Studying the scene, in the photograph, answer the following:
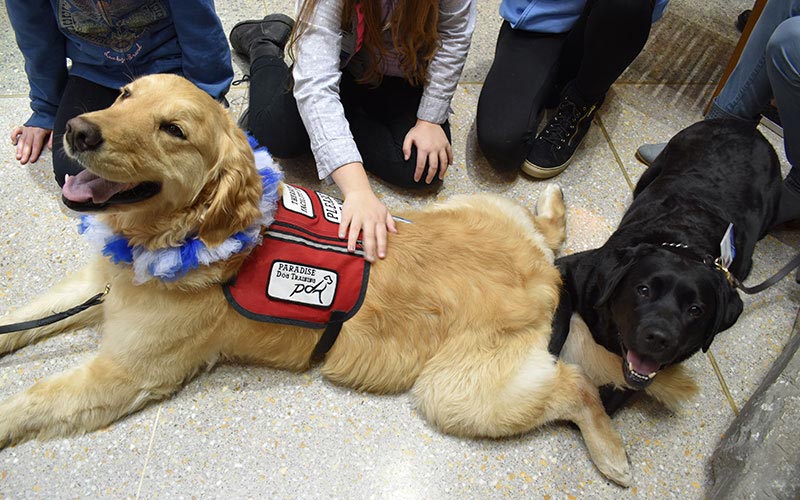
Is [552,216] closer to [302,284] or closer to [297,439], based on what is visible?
[302,284]

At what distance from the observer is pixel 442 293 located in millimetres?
1481

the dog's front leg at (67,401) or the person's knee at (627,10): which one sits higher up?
the person's knee at (627,10)

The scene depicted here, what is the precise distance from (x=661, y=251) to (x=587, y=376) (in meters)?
0.43

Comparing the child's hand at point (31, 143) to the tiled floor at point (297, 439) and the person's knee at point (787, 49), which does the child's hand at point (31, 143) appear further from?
the person's knee at point (787, 49)

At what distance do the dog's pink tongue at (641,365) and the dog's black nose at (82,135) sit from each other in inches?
56.4

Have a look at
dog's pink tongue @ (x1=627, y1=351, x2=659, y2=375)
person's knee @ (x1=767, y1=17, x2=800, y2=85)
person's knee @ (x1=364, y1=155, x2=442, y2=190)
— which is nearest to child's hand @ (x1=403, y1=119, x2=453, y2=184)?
person's knee @ (x1=364, y1=155, x2=442, y2=190)

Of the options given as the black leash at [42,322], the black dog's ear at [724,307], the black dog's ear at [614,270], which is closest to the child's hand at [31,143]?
the black leash at [42,322]

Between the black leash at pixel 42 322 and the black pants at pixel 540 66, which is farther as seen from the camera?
the black pants at pixel 540 66

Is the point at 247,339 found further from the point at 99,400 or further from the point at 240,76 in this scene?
the point at 240,76

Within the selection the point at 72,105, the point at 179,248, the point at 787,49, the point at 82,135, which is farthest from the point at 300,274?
the point at 787,49

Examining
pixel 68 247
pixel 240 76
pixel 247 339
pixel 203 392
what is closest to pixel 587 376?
pixel 247 339

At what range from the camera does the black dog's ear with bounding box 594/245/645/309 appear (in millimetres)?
1536

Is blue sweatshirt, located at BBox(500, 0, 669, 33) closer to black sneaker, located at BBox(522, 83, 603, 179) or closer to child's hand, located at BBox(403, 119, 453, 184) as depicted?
black sneaker, located at BBox(522, 83, 603, 179)

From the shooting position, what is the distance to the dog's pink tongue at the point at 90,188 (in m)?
1.21
